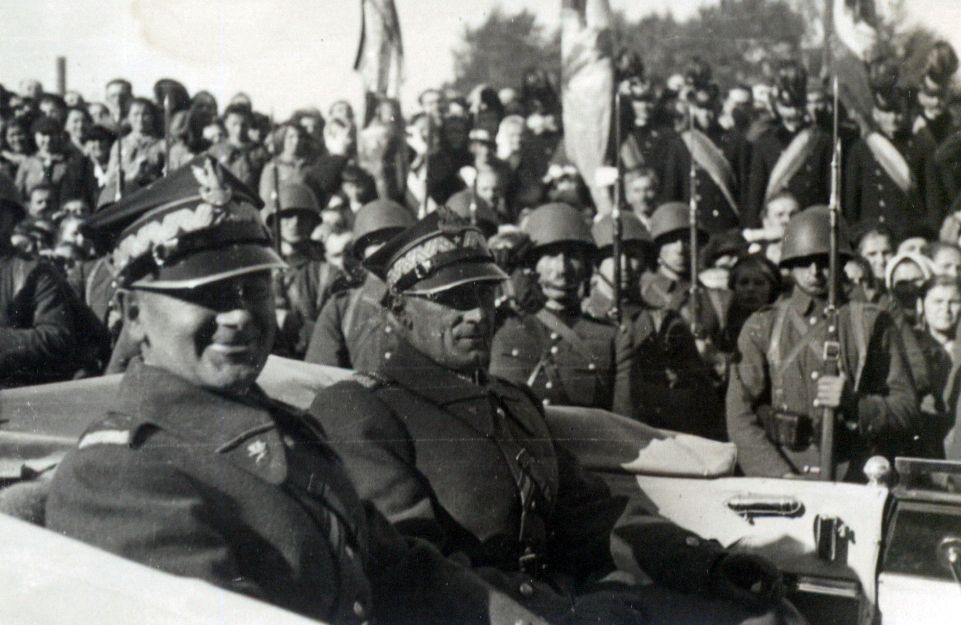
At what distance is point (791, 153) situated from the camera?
3979mm

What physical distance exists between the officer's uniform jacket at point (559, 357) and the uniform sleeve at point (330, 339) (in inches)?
17.9

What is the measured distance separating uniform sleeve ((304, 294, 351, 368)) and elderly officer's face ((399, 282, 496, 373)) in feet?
1.20

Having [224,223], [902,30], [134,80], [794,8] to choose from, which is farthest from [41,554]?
[902,30]

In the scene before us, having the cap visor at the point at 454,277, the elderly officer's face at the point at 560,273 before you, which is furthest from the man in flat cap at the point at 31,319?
the elderly officer's face at the point at 560,273

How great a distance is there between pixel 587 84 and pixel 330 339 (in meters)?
1.08

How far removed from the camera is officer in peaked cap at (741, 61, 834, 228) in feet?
12.1

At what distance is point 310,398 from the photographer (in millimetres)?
2980

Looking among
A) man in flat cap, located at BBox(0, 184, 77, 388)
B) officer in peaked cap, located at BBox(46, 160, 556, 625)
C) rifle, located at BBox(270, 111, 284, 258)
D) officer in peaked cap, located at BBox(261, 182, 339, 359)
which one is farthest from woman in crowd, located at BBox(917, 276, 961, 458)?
man in flat cap, located at BBox(0, 184, 77, 388)

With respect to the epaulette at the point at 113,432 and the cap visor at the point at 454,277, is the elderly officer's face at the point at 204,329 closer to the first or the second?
the epaulette at the point at 113,432

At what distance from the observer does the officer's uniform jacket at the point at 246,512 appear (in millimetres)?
2254

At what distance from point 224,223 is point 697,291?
2.12 meters

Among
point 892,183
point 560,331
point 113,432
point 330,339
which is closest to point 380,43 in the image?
point 330,339

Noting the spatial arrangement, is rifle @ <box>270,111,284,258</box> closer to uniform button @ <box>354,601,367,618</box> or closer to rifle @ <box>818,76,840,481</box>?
uniform button @ <box>354,601,367,618</box>

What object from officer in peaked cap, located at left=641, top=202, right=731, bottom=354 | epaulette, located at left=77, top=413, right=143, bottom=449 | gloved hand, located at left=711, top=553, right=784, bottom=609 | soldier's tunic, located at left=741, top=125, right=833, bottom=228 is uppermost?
soldier's tunic, located at left=741, top=125, right=833, bottom=228
